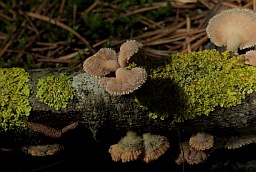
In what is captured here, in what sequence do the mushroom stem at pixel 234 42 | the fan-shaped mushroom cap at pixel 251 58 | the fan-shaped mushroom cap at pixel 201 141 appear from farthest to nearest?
the fan-shaped mushroom cap at pixel 201 141
the mushroom stem at pixel 234 42
the fan-shaped mushroom cap at pixel 251 58

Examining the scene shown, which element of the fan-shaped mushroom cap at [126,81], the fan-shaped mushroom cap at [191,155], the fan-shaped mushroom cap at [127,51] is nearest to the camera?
the fan-shaped mushroom cap at [126,81]

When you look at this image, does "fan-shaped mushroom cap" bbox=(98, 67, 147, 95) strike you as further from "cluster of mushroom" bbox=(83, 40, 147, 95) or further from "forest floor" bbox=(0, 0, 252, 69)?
"forest floor" bbox=(0, 0, 252, 69)

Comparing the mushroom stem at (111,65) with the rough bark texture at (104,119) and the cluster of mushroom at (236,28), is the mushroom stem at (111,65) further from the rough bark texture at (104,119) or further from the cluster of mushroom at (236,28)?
the cluster of mushroom at (236,28)

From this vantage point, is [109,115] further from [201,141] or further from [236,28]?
[236,28]

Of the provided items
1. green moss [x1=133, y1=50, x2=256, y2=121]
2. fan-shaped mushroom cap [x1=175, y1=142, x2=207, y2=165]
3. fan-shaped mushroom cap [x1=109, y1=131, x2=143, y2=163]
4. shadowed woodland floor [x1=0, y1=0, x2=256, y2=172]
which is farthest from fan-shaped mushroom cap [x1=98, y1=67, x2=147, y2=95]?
shadowed woodland floor [x1=0, y1=0, x2=256, y2=172]

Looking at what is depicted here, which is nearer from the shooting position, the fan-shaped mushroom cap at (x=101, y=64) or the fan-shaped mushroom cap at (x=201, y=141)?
the fan-shaped mushroom cap at (x=101, y=64)

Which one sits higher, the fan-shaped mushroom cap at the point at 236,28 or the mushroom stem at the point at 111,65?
the fan-shaped mushroom cap at the point at 236,28

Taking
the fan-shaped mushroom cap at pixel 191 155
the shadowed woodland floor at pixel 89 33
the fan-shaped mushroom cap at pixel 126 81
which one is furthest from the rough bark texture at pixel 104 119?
the shadowed woodland floor at pixel 89 33
